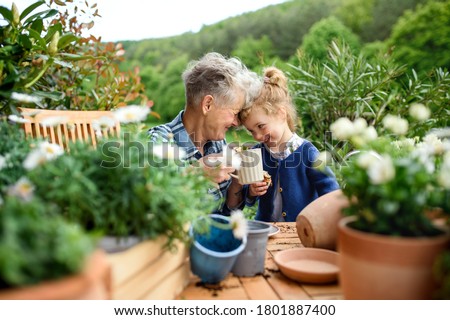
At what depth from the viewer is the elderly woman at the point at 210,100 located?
2404 mm

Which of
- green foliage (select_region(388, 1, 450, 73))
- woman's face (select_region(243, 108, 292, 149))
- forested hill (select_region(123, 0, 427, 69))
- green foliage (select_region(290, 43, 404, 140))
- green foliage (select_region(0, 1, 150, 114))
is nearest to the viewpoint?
green foliage (select_region(0, 1, 150, 114))

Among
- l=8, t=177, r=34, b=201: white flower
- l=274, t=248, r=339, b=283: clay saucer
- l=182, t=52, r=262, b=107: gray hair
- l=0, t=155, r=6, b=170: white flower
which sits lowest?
l=274, t=248, r=339, b=283: clay saucer

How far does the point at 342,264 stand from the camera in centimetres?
98

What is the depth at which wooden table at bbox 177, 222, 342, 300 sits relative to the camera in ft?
3.84

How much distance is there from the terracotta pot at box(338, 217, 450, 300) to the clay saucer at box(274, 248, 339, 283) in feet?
0.95

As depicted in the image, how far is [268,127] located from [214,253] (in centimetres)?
141

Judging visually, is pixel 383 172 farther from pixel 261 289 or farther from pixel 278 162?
pixel 278 162

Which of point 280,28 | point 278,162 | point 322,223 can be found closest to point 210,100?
point 278,162

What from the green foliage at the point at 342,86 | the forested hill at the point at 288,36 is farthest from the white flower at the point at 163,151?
the forested hill at the point at 288,36

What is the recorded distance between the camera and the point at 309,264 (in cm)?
135

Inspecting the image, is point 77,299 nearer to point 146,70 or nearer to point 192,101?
point 192,101

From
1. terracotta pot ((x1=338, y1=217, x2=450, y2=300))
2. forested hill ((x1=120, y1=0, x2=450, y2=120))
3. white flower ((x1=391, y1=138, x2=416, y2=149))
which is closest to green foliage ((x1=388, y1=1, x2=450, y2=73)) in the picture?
forested hill ((x1=120, y1=0, x2=450, y2=120))

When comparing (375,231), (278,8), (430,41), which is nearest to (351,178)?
(375,231)

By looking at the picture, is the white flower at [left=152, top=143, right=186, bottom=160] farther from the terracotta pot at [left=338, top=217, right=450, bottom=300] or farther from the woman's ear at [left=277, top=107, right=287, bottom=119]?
the woman's ear at [left=277, top=107, right=287, bottom=119]
